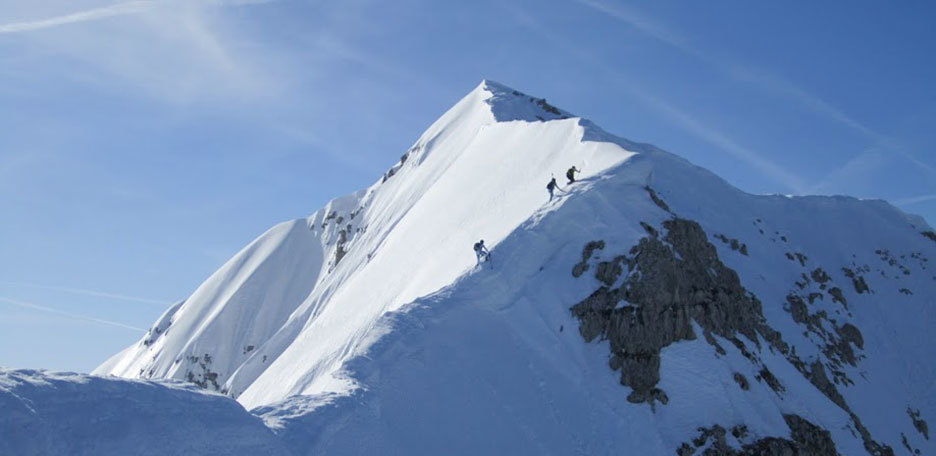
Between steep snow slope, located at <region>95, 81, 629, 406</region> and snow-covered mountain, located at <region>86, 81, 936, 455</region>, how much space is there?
388mm

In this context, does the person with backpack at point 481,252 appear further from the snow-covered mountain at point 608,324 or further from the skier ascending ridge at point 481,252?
the snow-covered mountain at point 608,324

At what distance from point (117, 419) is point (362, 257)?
4779 cm

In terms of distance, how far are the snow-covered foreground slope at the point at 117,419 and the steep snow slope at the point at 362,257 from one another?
4962 mm

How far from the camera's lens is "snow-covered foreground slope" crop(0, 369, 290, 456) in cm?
1491

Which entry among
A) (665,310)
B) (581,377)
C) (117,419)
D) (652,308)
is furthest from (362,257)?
(117,419)

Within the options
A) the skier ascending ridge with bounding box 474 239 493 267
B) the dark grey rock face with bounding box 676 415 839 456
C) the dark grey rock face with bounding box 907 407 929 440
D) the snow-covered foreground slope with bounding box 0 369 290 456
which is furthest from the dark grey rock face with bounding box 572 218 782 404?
the dark grey rock face with bounding box 907 407 929 440

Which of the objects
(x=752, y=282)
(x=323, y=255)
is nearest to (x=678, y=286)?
(x=752, y=282)

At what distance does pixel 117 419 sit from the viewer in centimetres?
1620

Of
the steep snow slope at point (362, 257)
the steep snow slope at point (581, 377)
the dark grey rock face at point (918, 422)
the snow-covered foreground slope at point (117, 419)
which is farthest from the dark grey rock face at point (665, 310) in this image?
the snow-covered foreground slope at point (117, 419)

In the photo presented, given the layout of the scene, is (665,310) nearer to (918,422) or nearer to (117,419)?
(117,419)

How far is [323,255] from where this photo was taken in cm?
8438

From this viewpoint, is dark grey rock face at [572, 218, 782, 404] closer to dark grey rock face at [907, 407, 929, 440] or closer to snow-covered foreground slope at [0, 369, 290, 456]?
snow-covered foreground slope at [0, 369, 290, 456]

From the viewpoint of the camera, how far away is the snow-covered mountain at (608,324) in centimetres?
2370

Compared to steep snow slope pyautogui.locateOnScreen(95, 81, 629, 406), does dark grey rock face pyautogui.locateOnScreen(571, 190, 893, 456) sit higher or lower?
lower
